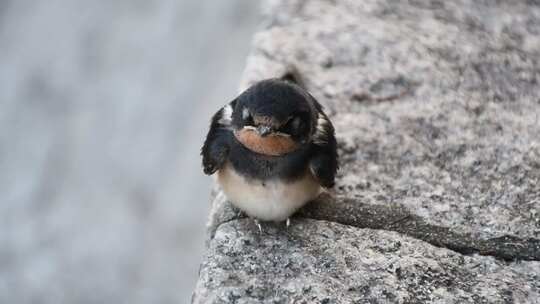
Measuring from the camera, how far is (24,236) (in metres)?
7.10

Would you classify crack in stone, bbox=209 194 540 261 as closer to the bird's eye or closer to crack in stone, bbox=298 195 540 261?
crack in stone, bbox=298 195 540 261

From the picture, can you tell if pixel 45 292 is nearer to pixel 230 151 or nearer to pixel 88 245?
pixel 88 245

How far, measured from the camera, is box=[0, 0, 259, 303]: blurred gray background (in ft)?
22.4

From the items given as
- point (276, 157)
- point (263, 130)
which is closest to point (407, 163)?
point (276, 157)

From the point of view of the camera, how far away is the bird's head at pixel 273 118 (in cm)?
286

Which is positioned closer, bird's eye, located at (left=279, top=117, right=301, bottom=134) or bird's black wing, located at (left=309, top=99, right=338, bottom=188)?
bird's eye, located at (left=279, top=117, right=301, bottom=134)

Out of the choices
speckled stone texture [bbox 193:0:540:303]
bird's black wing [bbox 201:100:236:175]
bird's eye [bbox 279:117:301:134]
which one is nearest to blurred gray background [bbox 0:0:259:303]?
speckled stone texture [bbox 193:0:540:303]

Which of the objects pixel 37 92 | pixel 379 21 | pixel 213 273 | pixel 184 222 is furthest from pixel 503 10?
pixel 37 92

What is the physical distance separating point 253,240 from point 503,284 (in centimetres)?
84

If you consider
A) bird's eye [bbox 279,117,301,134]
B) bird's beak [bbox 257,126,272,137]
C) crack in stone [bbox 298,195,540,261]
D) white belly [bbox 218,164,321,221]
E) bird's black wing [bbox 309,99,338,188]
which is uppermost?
bird's beak [bbox 257,126,272,137]

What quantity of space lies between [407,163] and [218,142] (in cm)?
72

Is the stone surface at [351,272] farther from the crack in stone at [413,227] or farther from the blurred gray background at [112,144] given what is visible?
the blurred gray background at [112,144]

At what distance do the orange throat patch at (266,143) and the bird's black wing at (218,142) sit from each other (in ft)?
0.31

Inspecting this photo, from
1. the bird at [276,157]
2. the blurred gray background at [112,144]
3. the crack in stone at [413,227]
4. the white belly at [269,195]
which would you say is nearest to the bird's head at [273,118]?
the bird at [276,157]
